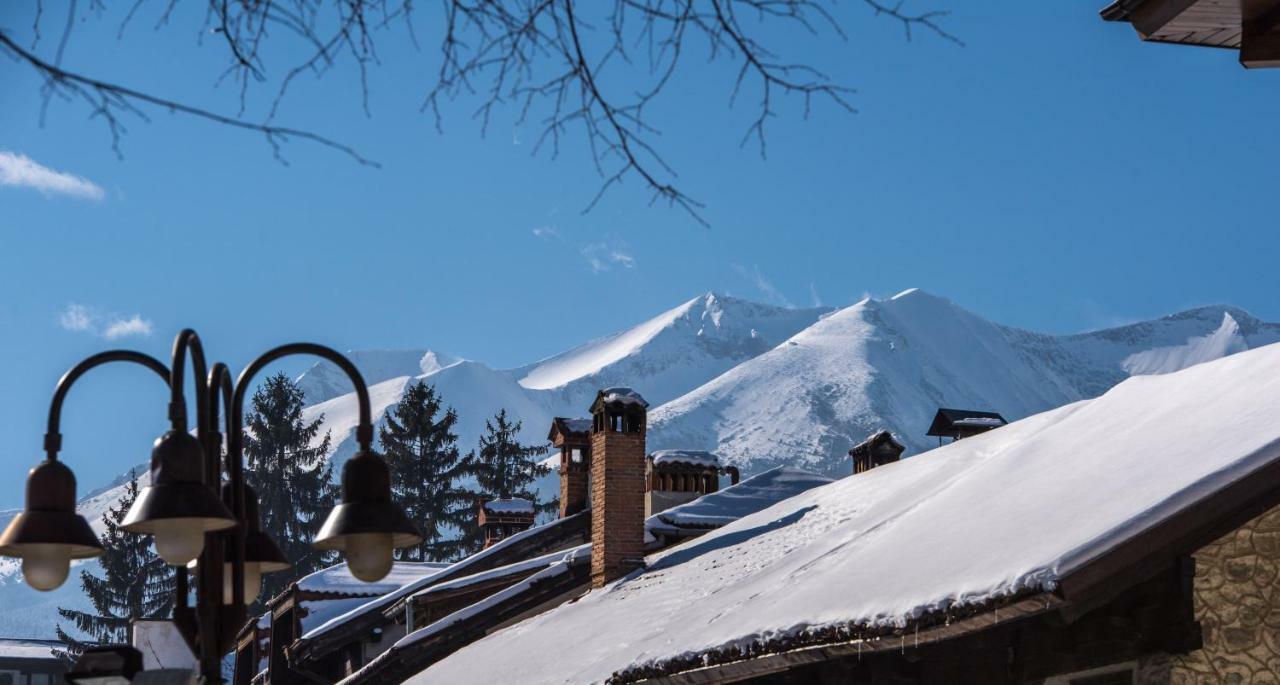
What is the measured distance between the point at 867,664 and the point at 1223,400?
118 inches

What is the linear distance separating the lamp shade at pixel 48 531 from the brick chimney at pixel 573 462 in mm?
20750

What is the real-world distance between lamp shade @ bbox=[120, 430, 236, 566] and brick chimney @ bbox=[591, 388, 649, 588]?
46.9 feet

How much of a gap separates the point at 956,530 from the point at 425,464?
50.3 m

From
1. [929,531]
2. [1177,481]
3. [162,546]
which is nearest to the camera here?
[162,546]

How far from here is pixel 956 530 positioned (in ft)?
34.3

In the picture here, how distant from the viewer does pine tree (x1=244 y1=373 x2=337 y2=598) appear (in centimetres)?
5872

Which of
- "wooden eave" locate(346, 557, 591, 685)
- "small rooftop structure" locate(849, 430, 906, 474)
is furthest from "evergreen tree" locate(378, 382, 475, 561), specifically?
"wooden eave" locate(346, 557, 591, 685)

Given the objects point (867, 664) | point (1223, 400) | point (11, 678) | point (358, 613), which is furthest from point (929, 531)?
point (11, 678)

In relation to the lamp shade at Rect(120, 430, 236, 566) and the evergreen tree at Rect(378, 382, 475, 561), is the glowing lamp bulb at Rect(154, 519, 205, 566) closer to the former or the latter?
the lamp shade at Rect(120, 430, 236, 566)

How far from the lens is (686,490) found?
26.6 m

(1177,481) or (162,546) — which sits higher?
(1177,481)

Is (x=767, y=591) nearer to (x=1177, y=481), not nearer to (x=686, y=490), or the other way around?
(x=1177, y=481)

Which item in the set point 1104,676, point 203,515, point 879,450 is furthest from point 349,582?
point 203,515

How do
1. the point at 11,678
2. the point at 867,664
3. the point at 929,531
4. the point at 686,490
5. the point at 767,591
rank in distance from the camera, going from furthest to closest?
the point at 11,678 < the point at 686,490 < the point at 767,591 < the point at 929,531 < the point at 867,664
